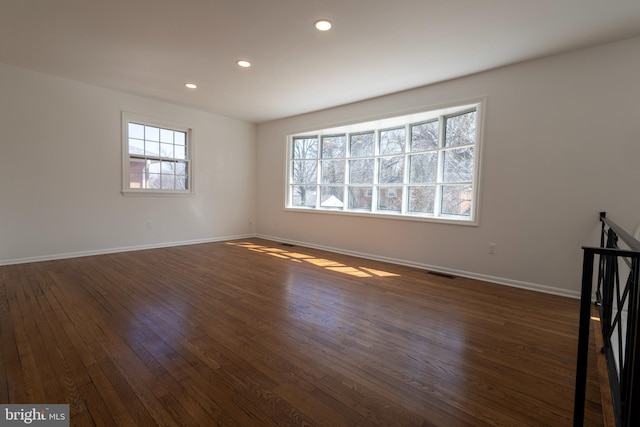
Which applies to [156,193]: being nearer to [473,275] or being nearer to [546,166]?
[473,275]

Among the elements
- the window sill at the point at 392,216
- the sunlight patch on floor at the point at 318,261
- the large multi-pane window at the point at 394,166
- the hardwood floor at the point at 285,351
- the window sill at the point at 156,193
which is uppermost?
the large multi-pane window at the point at 394,166

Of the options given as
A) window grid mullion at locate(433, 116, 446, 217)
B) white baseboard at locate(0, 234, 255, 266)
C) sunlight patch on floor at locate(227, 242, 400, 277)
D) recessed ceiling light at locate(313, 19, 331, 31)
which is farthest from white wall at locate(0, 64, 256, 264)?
window grid mullion at locate(433, 116, 446, 217)

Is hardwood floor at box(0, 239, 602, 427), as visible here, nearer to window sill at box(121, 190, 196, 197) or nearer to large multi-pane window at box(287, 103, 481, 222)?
large multi-pane window at box(287, 103, 481, 222)

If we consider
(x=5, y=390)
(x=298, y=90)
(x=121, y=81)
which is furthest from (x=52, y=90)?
(x=5, y=390)

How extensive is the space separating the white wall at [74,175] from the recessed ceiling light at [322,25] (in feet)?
12.5

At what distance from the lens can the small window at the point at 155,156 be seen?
16.2ft

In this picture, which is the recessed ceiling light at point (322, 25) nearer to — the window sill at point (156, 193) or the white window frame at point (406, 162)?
the white window frame at point (406, 162)

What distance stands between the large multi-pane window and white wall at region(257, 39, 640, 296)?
0.86 ft

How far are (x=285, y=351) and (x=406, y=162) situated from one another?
3.61m

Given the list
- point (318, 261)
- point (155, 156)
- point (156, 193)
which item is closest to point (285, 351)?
point (318, 261)

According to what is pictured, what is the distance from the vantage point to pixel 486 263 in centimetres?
375

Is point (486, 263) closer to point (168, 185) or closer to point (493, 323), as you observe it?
point (493, 323)

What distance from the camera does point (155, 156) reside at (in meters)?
5.29

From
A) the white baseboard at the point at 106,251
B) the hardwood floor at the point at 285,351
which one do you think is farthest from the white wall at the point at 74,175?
the hardwood floor at the point at 285,351
